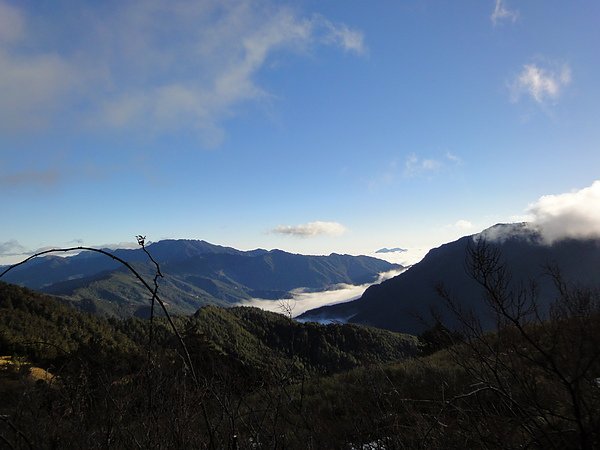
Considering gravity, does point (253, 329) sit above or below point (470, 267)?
below

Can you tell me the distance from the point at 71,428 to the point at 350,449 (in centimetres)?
355

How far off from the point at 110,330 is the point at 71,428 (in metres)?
97.3

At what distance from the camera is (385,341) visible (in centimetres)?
12506

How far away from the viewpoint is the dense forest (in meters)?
2.03

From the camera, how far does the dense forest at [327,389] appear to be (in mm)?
2031

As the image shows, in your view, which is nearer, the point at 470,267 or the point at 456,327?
the point at 470,267

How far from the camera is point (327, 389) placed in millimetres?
10633

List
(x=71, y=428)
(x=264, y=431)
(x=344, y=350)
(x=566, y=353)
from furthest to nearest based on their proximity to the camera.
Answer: (x=344, y=350) → (x=71, y=428) → (x=264, y=431) → (x=566, y=353)

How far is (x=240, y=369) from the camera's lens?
8.65 meters

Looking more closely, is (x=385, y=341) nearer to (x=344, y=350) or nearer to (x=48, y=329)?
(x=344, y=350)

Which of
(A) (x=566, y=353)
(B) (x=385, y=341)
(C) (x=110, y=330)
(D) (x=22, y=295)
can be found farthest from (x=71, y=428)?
(B) (x=385, y=341)

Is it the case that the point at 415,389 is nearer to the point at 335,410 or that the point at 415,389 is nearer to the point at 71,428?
the point at 335,410

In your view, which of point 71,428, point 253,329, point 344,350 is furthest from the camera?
point 253,329

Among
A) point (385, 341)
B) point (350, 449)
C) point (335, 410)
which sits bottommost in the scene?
point (385, 341)
